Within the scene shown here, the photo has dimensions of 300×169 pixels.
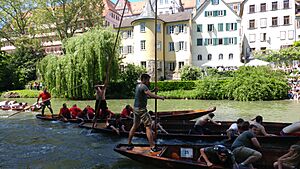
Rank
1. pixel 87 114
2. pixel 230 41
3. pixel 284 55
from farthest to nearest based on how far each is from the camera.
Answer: pixel 230 41 < pixel 284 55 < pixel 87 114

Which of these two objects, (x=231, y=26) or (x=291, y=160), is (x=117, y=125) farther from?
(x=231, y=26)

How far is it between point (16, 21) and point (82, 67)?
2309 cm

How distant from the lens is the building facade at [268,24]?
1737 inches

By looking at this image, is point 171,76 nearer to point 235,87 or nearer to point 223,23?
point 223,23

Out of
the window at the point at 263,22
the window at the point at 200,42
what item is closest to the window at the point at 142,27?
the window at the point at 200,42

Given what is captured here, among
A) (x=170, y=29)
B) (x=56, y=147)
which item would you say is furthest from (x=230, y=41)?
(x=56, y=147)

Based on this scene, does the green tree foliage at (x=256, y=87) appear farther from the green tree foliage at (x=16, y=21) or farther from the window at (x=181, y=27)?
the green tree foliage at (x=16, y=21)

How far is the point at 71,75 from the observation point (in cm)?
2909

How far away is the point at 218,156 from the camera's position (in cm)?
652

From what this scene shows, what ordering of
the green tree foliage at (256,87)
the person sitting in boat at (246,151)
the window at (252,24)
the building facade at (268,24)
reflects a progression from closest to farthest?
the person sitting in boat at (246,151), the green tree foliage at (256,87), the building facade at (268,24), the window at (252,24)

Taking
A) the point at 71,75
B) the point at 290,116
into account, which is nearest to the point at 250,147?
the point at 290,116

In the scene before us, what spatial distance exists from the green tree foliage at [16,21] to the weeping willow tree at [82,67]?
1748 cm

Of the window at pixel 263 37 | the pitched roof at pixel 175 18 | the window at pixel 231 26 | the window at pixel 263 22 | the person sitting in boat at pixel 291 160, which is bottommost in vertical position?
the person sitting in boat at pixel 291 160

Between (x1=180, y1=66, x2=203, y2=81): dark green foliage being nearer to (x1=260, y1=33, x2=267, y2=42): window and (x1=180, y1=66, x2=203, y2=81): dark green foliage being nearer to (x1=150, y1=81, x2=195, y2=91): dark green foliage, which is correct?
(x1=150, y1=81, x2=195, y2=91): dark green foliage
